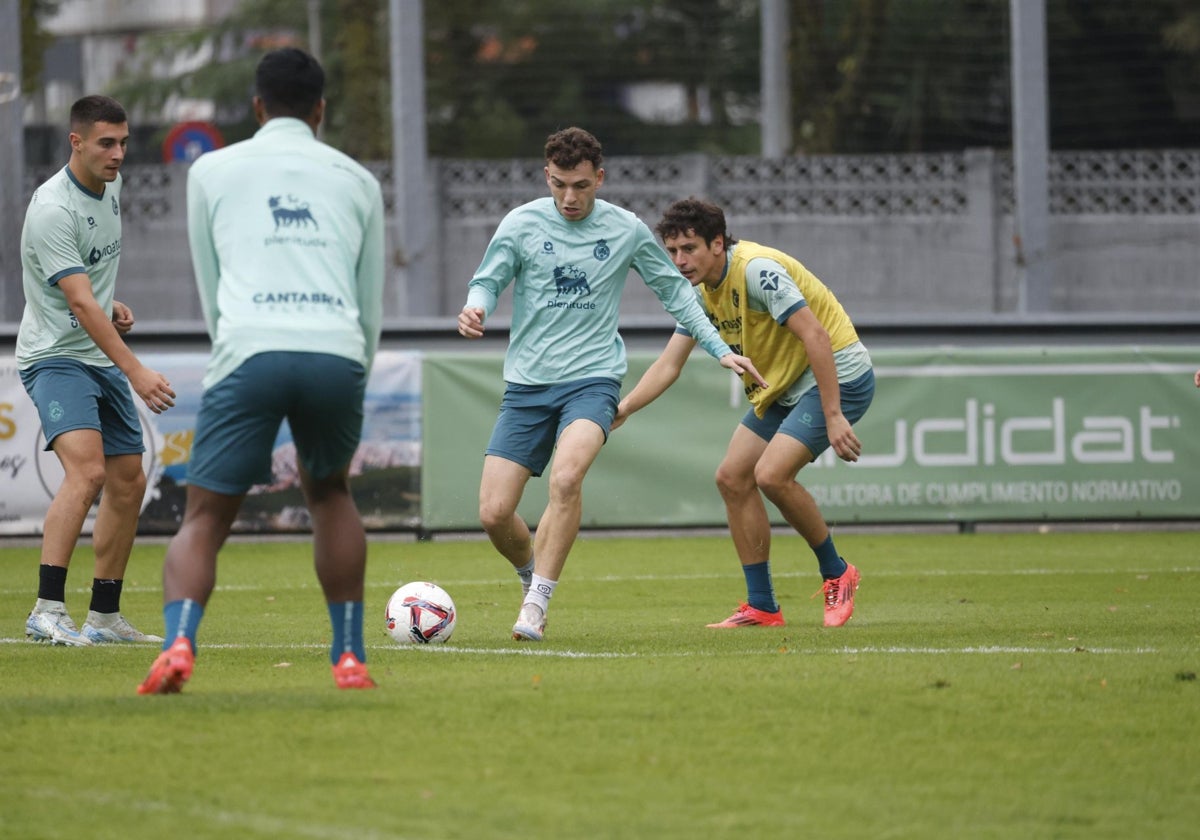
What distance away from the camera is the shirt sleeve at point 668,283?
795 cm

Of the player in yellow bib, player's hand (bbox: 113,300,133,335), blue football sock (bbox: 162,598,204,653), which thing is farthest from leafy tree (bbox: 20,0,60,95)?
blue football sock (bbox: 162,598,204,653)

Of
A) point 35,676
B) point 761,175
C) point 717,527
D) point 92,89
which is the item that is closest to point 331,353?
point 35,676

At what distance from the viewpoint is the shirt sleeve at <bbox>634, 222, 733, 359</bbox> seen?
795 centimetres

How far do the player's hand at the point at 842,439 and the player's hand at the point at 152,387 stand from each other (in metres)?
A: 2.82

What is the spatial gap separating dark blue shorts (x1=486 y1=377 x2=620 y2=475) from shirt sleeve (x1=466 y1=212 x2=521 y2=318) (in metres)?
0.44

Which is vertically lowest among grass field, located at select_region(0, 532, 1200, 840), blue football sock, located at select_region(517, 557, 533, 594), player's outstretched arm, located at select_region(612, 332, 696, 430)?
blue football sock, located at select_region(517, 557, 533, 594)

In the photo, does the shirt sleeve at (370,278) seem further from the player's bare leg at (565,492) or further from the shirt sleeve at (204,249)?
the player's bare leg at (565,492)

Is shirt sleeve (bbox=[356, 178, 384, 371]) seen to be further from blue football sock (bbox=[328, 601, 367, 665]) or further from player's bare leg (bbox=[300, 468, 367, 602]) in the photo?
blue football sock (bbox=[328, 601, 367, 665])

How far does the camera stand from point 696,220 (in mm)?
8148

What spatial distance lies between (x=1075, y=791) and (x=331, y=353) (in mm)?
2407

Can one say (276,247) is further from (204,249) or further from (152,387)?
(152,387)

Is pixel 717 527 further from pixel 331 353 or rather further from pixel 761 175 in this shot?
pixel 331 353

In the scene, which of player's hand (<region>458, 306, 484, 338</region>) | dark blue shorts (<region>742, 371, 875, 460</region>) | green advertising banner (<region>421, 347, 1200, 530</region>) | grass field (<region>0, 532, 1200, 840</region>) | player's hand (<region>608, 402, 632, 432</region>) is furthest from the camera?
green advertising banner (<region>421, 347, 1200, 530</region>)

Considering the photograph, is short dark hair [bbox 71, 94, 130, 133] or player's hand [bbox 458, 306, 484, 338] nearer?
player's hand [bbox 458, 306, 484, 338]
